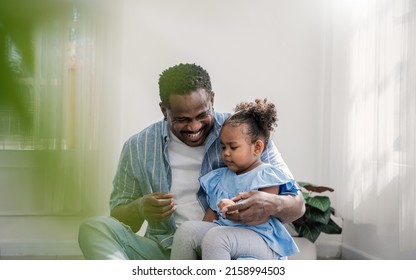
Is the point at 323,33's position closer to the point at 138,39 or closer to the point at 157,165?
the point at 138,39

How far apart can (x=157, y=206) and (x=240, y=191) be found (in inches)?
8.8

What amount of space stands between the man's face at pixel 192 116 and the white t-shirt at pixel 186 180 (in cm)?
4

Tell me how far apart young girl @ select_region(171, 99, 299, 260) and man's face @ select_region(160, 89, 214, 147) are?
8 cm

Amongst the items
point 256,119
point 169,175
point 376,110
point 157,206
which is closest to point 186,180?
point 169,175

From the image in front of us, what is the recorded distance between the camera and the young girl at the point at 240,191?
1.42 m

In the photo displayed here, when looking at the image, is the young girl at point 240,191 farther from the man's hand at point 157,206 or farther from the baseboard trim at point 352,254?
the baseboard trim at point 352,254

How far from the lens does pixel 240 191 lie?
1490mm

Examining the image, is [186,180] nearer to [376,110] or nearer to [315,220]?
[376,110]

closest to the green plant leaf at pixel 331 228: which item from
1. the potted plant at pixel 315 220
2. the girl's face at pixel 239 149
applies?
the potted plant at pixel 315 220

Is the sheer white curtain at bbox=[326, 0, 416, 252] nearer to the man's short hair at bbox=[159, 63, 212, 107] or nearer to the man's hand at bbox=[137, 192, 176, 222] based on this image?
the man's short hair at bbox=[159, 63, 212, 107]

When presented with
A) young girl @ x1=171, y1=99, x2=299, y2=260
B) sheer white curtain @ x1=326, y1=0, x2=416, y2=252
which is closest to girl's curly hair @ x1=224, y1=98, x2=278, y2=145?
young girl @ x1=171, y1=99, x2=299, y2=260

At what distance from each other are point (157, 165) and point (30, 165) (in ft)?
4.27
